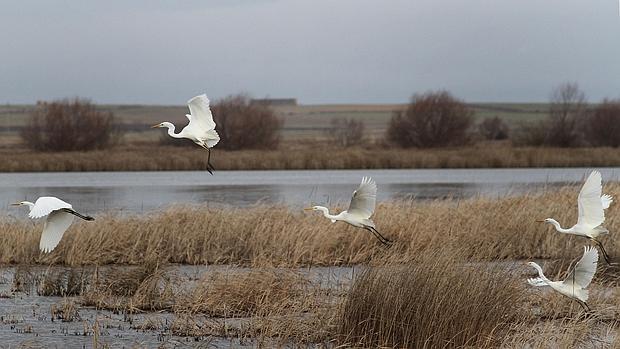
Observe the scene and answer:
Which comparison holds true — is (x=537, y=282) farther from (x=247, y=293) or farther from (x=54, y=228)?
(x=54, y=228)

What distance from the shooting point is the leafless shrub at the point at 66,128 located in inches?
1630

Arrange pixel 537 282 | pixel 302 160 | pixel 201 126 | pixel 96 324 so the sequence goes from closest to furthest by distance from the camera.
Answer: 1. pixel 96 324
2. pixel 201 126
3. pixel 537 282
4. pixel 302 160

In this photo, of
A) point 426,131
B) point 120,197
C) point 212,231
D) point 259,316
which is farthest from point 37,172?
point 259,316

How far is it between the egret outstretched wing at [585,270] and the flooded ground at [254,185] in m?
12.9

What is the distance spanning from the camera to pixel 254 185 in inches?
1282

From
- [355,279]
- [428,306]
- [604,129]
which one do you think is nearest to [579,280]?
[428,306]

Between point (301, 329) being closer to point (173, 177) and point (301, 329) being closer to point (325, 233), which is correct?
point (325, 233)

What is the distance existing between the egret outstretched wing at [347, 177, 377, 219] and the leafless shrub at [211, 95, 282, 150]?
103ft

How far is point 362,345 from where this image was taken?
27.1 feet

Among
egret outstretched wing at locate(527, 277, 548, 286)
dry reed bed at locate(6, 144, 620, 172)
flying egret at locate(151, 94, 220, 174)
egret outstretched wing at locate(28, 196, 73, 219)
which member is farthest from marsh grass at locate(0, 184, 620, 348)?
dry reed bed at locate(6, 144, 620, 172)

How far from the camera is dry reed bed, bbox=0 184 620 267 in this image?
13.5 metres

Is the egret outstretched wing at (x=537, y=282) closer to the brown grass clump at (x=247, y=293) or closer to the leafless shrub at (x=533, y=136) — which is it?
the brown grass clump at (x=247, y=293)

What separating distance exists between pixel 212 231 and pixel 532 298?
547 cm

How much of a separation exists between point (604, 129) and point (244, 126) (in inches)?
671
